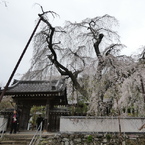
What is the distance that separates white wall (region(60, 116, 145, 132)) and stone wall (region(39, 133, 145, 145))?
1.01 feet

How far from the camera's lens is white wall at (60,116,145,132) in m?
7.53

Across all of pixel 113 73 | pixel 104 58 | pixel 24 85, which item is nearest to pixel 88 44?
pixel 104 58

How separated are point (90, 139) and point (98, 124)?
91 centimetres

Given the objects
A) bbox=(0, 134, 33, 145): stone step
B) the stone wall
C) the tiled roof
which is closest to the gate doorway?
the tiled roof

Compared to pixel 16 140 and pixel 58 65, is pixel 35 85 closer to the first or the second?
pixel 58 65

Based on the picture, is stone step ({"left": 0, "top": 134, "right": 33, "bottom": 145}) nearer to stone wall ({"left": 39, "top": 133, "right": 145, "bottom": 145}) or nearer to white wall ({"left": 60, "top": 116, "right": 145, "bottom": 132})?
stone wall ({"left": 39, "top": 133, "right": 145, "bottom": 145})

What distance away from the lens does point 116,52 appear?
9.67 metres

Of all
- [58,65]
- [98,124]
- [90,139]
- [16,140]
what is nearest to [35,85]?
[58,65]

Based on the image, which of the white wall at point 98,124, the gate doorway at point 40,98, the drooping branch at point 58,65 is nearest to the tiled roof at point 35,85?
Answer: the gate doorway at point 40,98

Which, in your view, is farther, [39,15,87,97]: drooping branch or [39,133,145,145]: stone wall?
[39,15,87,97]: drooping branch

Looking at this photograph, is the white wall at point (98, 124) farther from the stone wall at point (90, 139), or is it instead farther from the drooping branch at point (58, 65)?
the drooping branch at point (58, 65)

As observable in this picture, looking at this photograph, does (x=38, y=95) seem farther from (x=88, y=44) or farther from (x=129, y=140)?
(x=129, y=140)

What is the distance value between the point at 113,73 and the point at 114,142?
3.45m

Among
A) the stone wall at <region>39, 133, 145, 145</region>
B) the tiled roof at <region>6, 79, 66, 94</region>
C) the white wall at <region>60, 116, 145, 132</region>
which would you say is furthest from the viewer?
the tiled roof at <region>6, 79, 66, 94</region>
